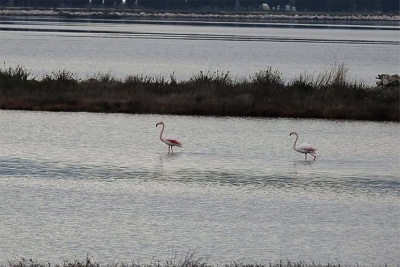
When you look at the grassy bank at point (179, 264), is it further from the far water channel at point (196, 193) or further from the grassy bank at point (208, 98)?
the grassy bank at point (208, 98)

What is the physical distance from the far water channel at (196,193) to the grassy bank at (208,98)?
2822mm

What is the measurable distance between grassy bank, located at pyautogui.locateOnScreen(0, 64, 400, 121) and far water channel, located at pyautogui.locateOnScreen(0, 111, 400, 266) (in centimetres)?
282

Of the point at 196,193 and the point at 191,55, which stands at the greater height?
the point at 191,55

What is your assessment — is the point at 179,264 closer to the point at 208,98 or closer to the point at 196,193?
the point at 196,193

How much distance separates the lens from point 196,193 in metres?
22.1

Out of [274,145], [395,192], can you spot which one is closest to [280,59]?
[274,145]

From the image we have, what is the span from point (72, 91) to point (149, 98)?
9.99 ft

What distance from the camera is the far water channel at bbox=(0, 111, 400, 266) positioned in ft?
56.1

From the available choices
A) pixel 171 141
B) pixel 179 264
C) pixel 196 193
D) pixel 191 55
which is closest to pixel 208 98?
pixel 171 141

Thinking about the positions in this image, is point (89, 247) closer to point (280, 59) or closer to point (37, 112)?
point (37, 112)

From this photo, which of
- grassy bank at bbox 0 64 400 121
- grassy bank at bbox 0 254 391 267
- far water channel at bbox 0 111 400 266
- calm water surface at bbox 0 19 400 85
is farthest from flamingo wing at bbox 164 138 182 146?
calm water surface at bbox 0 19 400 85

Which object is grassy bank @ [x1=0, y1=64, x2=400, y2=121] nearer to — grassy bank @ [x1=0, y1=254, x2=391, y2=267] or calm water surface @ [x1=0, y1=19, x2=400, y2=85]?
calm water surface @ [x1=0, y1=19, x2=400, y2=85]

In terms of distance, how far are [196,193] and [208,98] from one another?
17264 millimetres

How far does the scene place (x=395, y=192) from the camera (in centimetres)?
2330
